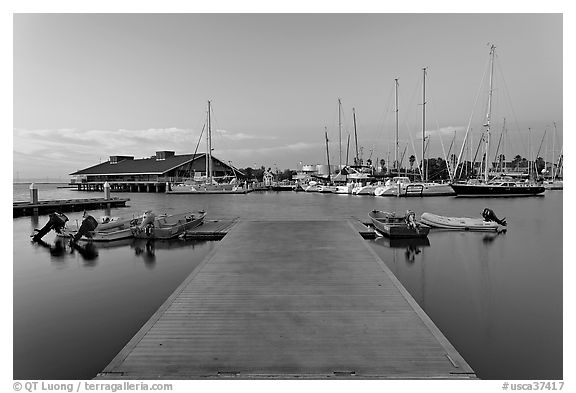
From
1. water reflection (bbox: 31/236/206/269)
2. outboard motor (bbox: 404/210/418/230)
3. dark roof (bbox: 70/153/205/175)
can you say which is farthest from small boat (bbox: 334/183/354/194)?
water reflection (bbox: 31/236/206/269)

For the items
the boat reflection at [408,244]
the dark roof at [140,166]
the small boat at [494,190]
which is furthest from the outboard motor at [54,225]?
the dark roof at [140,166]

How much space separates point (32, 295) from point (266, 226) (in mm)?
8353

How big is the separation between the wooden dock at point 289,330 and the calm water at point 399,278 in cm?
125

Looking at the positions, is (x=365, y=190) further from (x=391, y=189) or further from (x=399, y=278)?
(x=399, y=278)

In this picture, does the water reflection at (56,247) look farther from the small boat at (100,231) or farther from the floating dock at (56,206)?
the floating dock at (56,206)

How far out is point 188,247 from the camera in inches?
581

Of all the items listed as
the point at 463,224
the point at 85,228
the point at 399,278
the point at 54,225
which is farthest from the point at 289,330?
the point at 463,224

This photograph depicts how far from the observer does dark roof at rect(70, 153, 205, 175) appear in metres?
80.9

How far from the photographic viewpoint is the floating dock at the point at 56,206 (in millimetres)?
27175

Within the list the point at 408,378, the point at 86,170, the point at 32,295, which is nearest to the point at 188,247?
the point at 32,295

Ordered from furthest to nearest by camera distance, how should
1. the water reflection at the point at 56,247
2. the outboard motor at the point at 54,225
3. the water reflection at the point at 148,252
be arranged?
the outboard motor at the point at 54,225, the water reflection at the point at 56,247, the water reflection at the point at 148,252

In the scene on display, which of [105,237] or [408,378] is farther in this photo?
[105,237]

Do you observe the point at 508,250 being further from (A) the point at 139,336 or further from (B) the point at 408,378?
(A) the point at 139,336

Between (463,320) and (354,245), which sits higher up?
(354,245)
